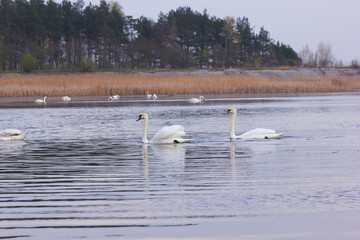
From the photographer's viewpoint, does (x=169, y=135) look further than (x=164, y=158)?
Yes

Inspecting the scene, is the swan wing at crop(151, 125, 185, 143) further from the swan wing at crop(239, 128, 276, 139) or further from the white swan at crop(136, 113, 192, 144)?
the swan wing at crop(239, 128, 276, 139)

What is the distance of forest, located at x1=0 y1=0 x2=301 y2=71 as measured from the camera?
2751 inches

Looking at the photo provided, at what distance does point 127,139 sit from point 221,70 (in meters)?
47.8

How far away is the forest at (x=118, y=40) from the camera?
69875 millimetres

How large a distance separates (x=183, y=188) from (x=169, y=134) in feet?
20.4

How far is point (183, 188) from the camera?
845cm

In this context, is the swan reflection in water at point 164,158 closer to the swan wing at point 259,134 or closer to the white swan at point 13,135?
the swan wing at point 259,134

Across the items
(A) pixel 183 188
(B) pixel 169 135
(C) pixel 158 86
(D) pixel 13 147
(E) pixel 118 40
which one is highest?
(E) pixel 118 40

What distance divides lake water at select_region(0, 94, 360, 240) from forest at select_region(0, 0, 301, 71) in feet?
160

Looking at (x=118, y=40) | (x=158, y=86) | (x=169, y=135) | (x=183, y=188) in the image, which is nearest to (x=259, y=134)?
(x=169, y=135)

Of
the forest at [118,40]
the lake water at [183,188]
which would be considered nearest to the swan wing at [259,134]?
the lake water at [183,188]

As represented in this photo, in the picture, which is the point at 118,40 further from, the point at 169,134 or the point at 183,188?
the point at 183,188

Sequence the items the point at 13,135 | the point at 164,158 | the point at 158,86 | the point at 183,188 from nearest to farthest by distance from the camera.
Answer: the point at 183,188
the point at 164,158
the point at 13,135
the point at 158,86

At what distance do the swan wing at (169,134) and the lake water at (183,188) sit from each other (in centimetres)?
28
